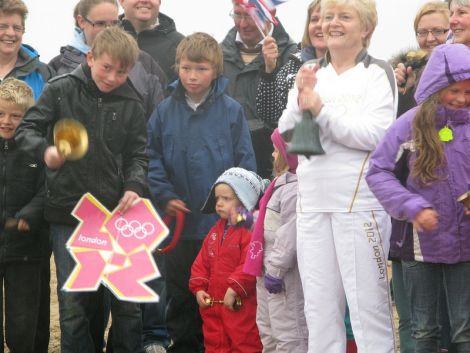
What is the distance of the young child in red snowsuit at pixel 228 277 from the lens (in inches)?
241

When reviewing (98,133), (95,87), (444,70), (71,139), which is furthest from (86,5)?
(444,70)

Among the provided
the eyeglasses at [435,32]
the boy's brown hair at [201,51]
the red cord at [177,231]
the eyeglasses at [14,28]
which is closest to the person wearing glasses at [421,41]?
the eyeglasses at [435,32]

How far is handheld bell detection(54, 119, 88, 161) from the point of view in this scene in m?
5.65

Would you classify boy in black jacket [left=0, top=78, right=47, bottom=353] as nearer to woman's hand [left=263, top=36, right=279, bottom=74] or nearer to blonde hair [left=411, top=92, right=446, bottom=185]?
woman's hand [left=263, top=36, right=279, bottom=74]

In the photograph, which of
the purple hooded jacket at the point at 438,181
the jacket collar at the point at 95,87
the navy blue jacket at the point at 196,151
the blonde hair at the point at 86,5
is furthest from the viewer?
the blonde hair at the point at 86,5

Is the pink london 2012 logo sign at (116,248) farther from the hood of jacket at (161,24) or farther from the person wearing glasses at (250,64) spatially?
the hood of jacket at (161,24)

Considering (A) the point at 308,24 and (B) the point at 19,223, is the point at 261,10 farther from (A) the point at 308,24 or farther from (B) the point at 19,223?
(B) the point at 19,223

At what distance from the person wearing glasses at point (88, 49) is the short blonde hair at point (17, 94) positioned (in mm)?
715

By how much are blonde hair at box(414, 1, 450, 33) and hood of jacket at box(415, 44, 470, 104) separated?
1.67 meters

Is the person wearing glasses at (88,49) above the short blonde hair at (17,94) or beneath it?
above

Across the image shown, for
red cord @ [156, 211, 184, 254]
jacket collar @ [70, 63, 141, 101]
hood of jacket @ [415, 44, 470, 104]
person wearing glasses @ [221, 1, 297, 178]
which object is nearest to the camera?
hood of jacket @ [415, 44, 470, 104]

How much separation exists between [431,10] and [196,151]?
1825 mm

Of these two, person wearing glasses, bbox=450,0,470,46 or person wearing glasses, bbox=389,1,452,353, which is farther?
person wearing glasses, bbox=450,0,470,46

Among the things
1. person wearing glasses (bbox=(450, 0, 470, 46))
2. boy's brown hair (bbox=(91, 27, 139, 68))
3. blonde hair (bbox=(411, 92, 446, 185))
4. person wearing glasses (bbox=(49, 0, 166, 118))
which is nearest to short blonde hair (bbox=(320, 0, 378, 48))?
blonde hair (bbox=(411, 92, 446, 185))
